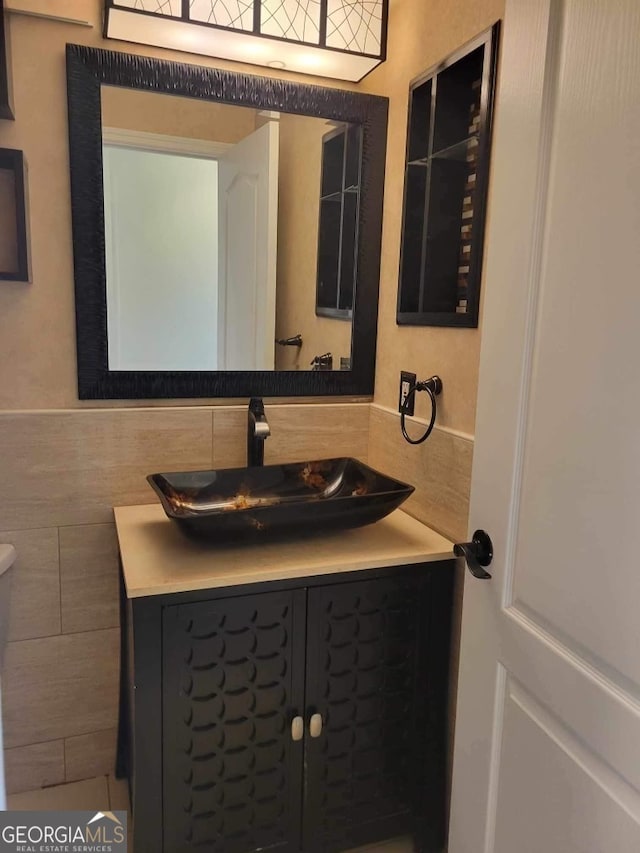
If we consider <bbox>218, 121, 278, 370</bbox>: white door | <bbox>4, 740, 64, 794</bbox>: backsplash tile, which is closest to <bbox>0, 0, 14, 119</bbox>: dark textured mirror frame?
<bbox>218, 121, 278, 370</bbox>: white door

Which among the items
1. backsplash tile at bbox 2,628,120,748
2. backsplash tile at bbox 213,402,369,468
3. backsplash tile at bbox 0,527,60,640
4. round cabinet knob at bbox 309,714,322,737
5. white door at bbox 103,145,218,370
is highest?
white door at bbox 103,145,218,370

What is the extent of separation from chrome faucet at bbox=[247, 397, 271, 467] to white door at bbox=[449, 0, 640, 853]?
2.39 feet

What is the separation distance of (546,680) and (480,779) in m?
0.35

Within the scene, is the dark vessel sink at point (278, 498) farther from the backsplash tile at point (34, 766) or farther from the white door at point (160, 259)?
the backsplash tile at point (34, 766)

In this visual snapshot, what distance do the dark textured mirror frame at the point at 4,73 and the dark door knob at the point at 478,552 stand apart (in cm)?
146

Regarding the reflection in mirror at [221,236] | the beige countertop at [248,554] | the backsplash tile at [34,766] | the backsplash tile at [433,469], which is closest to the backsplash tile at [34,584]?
the beige countertop at [248,554]

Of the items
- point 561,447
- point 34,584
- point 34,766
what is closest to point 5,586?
point 34,584

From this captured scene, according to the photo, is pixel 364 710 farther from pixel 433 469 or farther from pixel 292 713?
pixel 433 469

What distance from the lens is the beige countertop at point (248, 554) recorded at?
4.43ft

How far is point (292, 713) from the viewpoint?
148 cm

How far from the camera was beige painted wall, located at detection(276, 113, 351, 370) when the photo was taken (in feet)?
6.08

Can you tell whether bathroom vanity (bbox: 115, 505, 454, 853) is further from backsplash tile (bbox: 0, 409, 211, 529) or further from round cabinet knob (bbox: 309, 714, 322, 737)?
backsplash tile (bbox: 0, 409, 211, 529)

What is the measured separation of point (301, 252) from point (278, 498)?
0.75 meters

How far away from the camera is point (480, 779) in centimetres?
126
